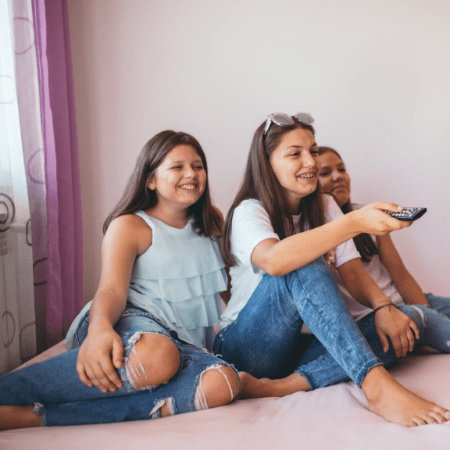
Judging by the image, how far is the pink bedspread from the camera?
72 centimetres

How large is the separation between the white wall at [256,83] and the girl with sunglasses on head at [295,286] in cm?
73

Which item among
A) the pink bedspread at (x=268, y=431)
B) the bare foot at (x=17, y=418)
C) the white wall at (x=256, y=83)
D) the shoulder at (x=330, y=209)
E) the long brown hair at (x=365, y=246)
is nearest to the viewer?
the pink bedspread at (x=268, y=431)

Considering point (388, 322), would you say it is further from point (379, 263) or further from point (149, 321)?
point (149, 321)

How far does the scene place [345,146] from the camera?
77.0 inches

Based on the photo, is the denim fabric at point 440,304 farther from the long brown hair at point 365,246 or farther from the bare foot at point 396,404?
the bare foot at point 396,404

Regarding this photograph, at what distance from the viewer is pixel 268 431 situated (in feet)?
2.55

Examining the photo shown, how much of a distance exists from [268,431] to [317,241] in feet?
1.31

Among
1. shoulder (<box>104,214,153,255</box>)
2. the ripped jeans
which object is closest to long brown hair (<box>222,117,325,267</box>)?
shoulder (<box>104,214,153,255</box>)

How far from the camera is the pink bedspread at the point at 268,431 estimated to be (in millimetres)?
724

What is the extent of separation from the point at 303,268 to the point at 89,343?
50 centimetres

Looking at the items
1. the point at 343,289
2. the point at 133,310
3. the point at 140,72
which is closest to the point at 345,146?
the point at 343,289

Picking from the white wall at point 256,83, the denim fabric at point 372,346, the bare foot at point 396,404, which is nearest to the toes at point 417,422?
the bare foot at point 396,404

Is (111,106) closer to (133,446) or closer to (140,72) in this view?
(140,72)

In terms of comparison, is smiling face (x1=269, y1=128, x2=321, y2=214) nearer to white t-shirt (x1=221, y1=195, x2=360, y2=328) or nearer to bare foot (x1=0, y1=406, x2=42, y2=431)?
white t-shirt (x1=221, y1=195, x2=360, y2=328)
